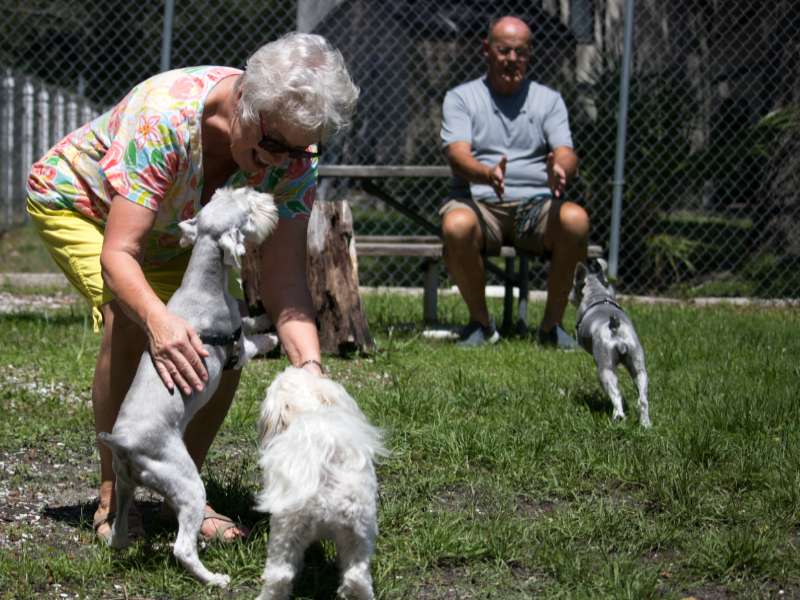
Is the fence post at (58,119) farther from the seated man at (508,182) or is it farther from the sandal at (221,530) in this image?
the sandal at (221,530)

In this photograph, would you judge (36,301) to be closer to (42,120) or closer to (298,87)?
(42,120)

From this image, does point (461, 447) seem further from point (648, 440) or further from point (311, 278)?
point (311, 278)

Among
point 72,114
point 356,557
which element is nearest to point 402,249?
point 356,557

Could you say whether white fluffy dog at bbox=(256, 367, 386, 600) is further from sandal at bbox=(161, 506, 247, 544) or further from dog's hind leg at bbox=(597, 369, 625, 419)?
dog's hind leg at bbox=(597, 369, 625, 419)

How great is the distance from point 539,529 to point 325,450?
965 mm

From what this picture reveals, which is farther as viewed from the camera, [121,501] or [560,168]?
[560,168]

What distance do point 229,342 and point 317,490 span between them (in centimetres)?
65

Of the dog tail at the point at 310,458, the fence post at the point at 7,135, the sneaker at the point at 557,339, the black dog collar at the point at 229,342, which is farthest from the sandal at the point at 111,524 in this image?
the fence post at the point at 7,135

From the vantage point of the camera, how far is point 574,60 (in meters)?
10.9

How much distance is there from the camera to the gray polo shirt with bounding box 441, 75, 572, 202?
5.16 m

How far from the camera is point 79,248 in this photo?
2488mm

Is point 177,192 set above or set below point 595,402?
above

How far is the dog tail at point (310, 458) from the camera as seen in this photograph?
1.82 m

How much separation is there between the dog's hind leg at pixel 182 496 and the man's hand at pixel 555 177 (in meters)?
3.26
